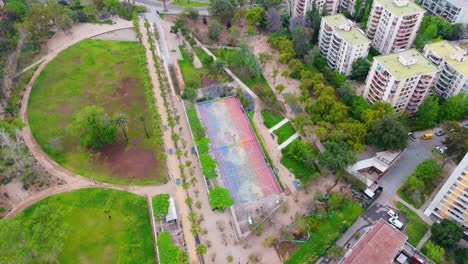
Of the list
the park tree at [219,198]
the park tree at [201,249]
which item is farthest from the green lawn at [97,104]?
the park tree at [201,249]

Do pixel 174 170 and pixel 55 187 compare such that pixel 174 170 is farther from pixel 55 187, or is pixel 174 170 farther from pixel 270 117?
pixel 270 117

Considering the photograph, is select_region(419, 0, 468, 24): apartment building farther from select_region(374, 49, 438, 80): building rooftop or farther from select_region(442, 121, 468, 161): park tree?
select_region(442, 121, 468, 161): park tree

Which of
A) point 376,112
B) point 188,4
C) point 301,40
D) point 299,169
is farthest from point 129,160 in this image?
point 188,4

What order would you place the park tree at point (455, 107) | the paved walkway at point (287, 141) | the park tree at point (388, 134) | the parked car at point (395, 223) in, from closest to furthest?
the parked car at point (395, 223)
the park tree at point (388, 134)
the park tree at point (455, 107)
the paved walkway at point (287, 141)

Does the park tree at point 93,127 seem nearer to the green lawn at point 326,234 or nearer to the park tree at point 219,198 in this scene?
the park tree at point 219,198

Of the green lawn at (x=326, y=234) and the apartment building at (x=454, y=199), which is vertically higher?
the apartment building at (x=454, y=199)

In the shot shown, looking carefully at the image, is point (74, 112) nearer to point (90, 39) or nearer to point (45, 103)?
point (45, 103)

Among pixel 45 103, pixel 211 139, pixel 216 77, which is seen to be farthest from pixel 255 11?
pixel 45 103
